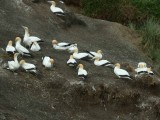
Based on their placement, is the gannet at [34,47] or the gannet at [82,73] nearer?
the gannet at [82,73]

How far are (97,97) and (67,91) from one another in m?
0.91

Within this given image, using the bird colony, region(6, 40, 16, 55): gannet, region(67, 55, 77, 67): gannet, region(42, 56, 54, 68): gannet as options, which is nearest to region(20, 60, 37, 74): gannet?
the bird colony

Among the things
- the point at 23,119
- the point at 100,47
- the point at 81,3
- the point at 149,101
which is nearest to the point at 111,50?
the point at 100,47

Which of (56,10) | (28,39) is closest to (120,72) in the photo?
(28,39)

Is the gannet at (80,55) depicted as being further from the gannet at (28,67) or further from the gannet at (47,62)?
the gannet at (28,67)

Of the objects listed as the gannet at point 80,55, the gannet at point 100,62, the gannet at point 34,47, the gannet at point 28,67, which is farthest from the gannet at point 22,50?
the gannet at point 100,62

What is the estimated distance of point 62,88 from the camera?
16.9 m

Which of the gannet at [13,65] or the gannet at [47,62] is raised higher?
the gannet at [13,65]

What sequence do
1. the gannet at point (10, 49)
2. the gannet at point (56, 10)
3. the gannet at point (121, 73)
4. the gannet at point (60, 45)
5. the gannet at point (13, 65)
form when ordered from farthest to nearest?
the gannet at point (56, 10)
the gannet at point (60, 45)
the gannet at point (121, 73)
the gannet at point (10, 49)
the gannet at point (13, 65)

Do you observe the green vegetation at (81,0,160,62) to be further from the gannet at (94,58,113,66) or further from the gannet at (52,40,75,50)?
the gannet at (94,58,113,66)

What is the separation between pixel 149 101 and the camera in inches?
697

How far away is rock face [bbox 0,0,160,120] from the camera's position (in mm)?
15742

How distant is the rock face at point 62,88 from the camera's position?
15.7 meters

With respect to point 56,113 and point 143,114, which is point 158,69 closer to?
point 143,114
